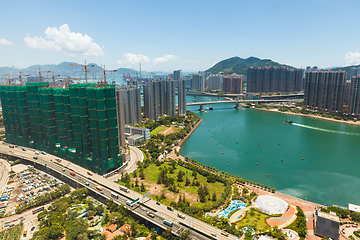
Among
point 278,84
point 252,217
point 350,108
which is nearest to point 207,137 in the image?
point 252,217

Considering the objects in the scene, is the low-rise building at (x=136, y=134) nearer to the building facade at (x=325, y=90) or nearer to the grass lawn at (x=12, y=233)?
the grass lawn at (x=12, y=233)

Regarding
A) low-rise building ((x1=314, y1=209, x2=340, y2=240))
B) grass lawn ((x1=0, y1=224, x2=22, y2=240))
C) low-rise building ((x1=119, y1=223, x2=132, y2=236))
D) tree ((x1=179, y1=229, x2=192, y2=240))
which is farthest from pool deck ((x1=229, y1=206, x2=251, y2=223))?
grass lawn ((x1=0, y1=224, x2=22, y2=240))

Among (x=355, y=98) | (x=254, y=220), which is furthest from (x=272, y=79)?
(x=254, y=220)

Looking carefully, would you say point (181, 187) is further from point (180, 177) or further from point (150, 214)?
point (150, 214)

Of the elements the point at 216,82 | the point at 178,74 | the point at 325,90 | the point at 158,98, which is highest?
the point at 178,74

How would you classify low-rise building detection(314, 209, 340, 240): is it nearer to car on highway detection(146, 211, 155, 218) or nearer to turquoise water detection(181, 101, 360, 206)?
turquoise water detection(181, 101, 360, 206)

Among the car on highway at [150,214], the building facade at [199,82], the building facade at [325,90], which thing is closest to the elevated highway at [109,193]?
the car on highway at [150,214]
